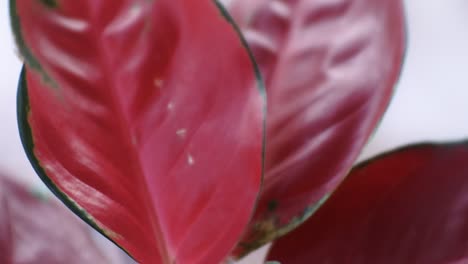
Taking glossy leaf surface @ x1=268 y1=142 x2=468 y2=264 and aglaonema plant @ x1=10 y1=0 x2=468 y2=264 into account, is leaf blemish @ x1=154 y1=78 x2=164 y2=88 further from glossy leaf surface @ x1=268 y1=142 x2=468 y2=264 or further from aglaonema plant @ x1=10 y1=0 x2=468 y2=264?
glossy leaf surface @ x1=268 y1=142 x2=468 y2=264

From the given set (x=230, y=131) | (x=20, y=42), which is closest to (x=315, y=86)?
(x=230, y=131)

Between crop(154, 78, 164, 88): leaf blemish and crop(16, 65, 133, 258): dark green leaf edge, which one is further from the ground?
crop(154, 78, 164, 88): leaf blemish

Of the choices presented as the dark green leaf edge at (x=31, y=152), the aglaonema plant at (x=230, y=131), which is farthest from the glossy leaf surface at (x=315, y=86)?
the dark green leaf edge at (x=31, y=152)

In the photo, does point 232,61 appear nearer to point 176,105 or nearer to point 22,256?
point 176,105

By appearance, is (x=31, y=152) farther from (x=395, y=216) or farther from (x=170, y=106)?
(x=395, y=216)

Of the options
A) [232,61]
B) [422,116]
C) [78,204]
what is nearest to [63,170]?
[78,204]

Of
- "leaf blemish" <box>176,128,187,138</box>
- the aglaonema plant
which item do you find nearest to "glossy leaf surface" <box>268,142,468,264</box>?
the aglaonema plant

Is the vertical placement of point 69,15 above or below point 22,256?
above
